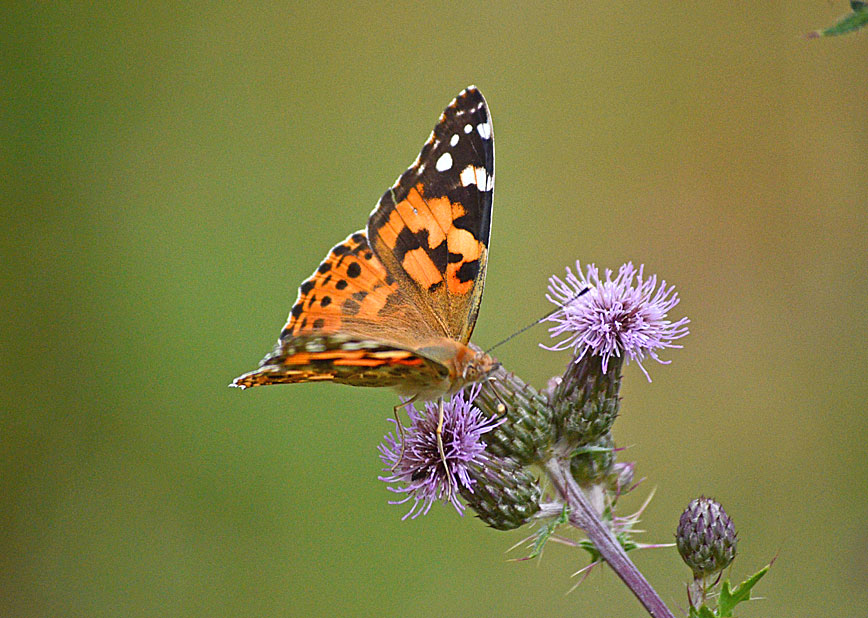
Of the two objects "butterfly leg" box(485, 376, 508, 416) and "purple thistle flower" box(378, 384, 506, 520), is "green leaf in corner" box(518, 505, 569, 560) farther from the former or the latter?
"butterfly leg" box(485, 376, 508, 416)

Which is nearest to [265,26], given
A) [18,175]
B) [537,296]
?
[18,175]

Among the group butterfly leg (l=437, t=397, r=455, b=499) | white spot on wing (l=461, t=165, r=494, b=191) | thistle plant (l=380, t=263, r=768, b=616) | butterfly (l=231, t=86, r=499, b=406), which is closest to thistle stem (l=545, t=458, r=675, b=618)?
thistle plant (l=380, t=263, r=768, b=616)

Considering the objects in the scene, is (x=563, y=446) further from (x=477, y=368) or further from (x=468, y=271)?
(x=468, y=271)

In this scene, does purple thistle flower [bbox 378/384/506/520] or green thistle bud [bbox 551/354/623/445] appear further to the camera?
green thistle bud [bbox 551/354/623/445]

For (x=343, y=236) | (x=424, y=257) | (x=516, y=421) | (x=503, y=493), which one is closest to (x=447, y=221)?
(x=424, y=257)

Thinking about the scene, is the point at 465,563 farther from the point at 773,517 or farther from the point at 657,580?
the point at 773,517
